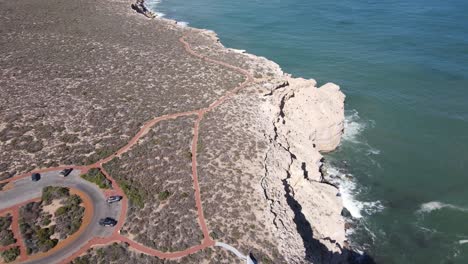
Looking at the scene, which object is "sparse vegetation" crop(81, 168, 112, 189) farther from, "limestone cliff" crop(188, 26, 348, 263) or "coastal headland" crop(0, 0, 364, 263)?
"limestone cliff" crop(188, 26, 348, 263)

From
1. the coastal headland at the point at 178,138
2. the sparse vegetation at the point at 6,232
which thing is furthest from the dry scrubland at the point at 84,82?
the sparse vegetation at the point at 6,232

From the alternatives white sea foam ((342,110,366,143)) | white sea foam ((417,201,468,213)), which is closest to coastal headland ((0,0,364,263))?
white sea foam ((342,110,366,143))

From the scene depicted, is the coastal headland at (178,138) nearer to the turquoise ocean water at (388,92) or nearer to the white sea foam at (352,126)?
the white sea foam at (352,126)

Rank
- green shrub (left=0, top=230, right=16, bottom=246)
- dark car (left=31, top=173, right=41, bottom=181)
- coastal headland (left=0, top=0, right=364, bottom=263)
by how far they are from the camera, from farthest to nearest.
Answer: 1. dark car (left=31, top=173, right=41, bottom=181)
2. coastal headland (left=0, top=0, right=364, bottom=263)
3. green shrub (left=0, top=230, right=16, bottom=246)

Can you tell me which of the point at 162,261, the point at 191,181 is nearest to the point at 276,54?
the point at 191,181

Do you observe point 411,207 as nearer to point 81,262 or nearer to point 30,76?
point 81,262

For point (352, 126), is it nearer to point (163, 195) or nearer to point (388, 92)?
point (388, 92)
